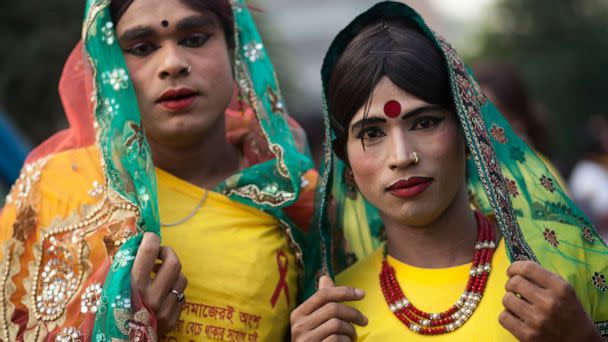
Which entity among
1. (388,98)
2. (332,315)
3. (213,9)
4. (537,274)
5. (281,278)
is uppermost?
(213,9)

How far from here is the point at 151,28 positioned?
126 inches

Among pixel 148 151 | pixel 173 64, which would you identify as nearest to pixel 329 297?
pixel 148 151

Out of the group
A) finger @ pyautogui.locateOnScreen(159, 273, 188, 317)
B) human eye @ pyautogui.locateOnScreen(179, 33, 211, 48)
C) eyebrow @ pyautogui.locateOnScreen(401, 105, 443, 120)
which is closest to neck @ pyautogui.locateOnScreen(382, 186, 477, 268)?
eyebrow @ pyautogui.locateOnScreen(401, 105, 443, 120)

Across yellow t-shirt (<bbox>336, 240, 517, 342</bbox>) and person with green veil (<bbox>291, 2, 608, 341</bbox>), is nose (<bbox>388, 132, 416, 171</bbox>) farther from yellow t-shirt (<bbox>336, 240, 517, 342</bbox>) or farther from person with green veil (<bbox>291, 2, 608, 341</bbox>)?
yellow t-shirt (<bbox>336, 240, 517, 342</bbox>)

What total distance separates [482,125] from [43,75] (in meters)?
5.96

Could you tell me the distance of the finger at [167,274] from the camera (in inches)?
111

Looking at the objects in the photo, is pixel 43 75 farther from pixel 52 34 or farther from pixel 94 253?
pixel 94 253

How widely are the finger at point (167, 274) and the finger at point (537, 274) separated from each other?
3.35 feet

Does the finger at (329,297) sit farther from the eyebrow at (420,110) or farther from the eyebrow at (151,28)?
the eyebrow at (151,28)

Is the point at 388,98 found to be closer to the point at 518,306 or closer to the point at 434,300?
the point at 434,300

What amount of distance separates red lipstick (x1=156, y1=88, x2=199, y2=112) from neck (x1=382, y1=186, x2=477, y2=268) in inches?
33.2

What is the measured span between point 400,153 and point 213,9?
1.00 m

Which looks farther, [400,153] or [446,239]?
[446,239]

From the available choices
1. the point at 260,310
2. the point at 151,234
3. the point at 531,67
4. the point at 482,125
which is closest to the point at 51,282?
the point at 151,234
